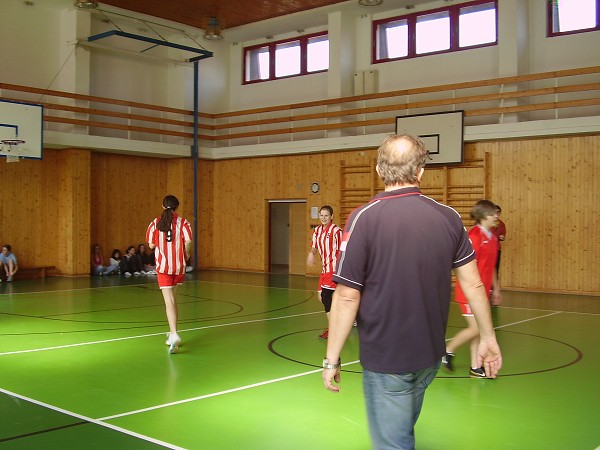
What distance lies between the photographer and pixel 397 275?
2.81 m

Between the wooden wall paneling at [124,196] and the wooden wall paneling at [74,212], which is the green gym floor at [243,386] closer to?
the wooden wall paneling at [74,212]

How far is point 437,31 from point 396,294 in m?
17.3

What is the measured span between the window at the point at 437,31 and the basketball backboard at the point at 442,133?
8.54 feet

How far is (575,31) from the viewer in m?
16.4

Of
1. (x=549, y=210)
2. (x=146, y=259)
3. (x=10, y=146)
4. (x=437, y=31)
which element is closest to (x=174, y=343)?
(x=10, y=146)

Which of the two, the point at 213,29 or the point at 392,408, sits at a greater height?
the point at 213,29

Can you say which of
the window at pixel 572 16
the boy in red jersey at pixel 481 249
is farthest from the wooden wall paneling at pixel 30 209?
the boy in red jersey at pixel 481 249

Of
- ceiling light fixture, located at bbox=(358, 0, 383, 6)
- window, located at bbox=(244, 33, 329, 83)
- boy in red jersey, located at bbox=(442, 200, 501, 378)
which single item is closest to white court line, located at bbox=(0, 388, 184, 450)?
boy in red jersey, located at bbox=(442, 200, 501, 378)

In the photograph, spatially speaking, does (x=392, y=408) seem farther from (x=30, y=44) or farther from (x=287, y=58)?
(x=287, y=58)

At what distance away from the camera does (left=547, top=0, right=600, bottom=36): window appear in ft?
53.0

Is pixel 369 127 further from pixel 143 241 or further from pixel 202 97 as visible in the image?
pixel 143 241

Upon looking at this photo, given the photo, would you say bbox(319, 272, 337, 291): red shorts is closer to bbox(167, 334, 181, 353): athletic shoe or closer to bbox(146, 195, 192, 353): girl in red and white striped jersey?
bbox(146, 195, 192, 353): girl in red and white striped jersey

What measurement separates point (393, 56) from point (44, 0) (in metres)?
10.3

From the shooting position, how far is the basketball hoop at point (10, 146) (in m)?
16.3
